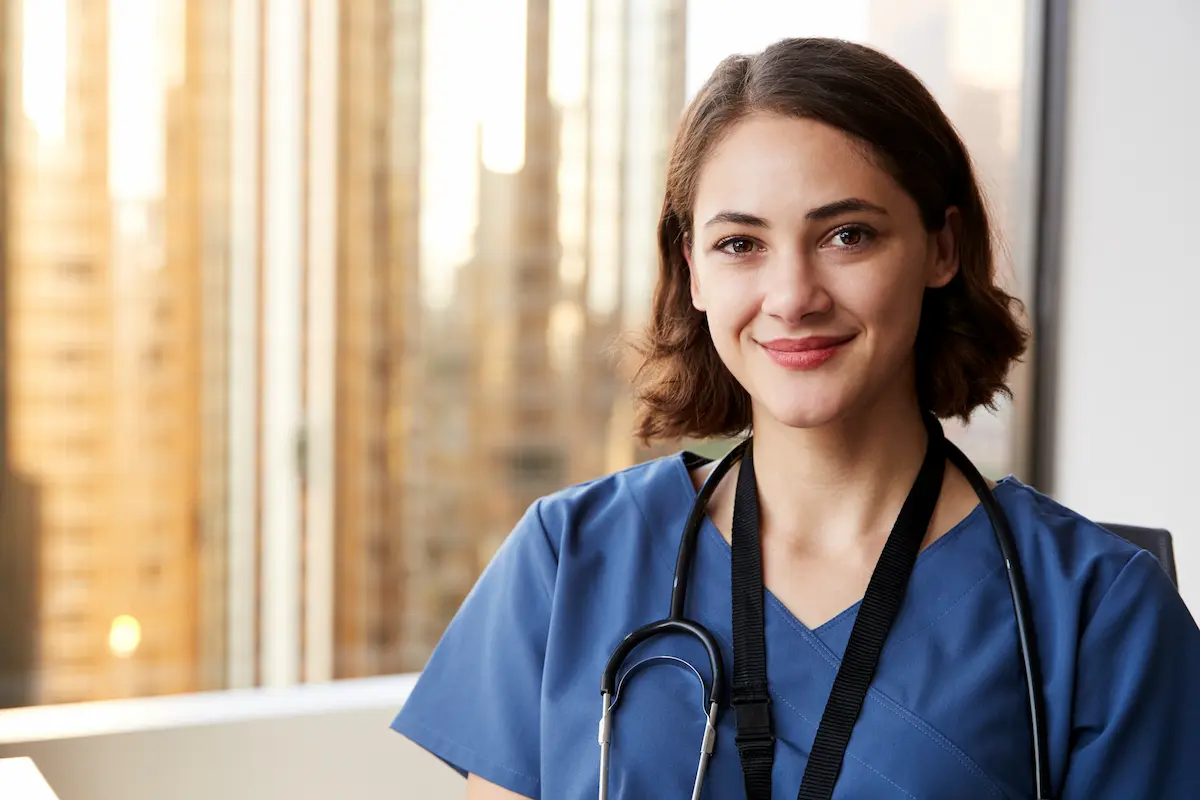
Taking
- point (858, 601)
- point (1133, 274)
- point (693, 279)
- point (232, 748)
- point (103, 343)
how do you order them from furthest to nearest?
point (1133, 274) → point (103, 343) → point (232, 748) → point (693, 279) → point (858, 601)

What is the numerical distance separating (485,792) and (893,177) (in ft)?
2.50

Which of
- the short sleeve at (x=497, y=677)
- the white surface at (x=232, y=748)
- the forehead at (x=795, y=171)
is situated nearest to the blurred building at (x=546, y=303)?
the white surface at (x=232, y=748)

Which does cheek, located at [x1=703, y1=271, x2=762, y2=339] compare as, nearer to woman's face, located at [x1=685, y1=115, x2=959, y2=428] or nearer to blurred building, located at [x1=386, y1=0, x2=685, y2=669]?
woman's face, located at [x1=685, y1=115, x2=959, y2=428]

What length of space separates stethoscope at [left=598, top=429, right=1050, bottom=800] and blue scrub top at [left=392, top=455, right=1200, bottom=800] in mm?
18

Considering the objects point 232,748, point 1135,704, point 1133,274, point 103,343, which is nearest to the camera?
point 1135,704

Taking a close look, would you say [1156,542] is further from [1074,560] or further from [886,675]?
[886,675]

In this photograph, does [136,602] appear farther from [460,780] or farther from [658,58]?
[658,58]

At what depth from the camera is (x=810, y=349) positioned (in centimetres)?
115

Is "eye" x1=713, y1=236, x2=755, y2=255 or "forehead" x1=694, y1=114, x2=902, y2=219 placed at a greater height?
"forehead" x1=694, y1=114, x2=902, y2=219

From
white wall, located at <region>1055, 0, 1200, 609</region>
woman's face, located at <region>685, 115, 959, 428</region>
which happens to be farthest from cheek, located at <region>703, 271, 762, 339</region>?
white wall, located at <region>1055, 0, 1200, 609</region>

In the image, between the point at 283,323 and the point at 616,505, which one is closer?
the point at 616,505

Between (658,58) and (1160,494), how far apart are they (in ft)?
4.39

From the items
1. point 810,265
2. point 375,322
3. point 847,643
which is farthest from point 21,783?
point 375,322

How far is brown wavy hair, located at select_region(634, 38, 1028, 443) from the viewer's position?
116 centimetres
